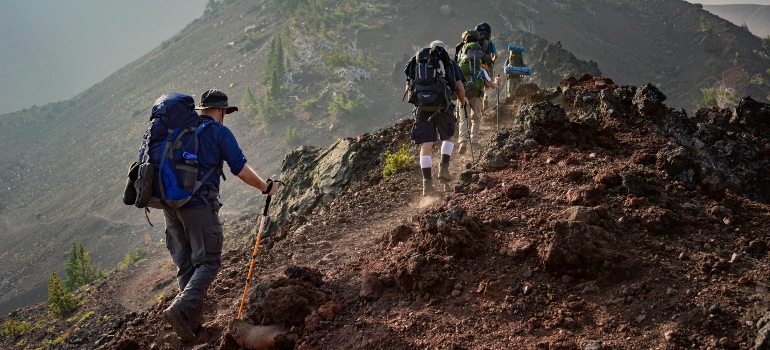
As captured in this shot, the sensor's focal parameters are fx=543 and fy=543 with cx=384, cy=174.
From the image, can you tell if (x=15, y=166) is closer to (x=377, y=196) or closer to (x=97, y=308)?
(x=97, y=308)

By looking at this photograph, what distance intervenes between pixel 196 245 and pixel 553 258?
3204 mm

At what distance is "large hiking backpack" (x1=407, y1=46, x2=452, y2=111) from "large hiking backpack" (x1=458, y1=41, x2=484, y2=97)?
2679mm

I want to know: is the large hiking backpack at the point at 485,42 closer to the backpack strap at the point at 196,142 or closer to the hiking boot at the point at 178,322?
the backpack strap at the point at 196,142

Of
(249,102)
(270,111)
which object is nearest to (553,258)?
(270,111)

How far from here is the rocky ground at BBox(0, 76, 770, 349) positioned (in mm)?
3867

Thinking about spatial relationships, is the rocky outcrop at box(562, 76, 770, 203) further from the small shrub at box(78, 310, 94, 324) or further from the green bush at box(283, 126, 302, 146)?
the green bush at box(283, 126, 302, 146)

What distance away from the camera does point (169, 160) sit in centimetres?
486

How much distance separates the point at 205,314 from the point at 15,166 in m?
77.5

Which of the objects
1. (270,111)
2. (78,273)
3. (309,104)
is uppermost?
(270,111)

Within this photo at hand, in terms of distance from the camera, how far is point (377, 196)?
871 centimetres

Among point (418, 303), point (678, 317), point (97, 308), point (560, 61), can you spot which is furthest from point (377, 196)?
point (560, 61)

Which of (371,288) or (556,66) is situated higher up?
(556,66)

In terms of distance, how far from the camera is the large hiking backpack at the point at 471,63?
996cm

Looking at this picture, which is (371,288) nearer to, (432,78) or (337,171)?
(432,78)
